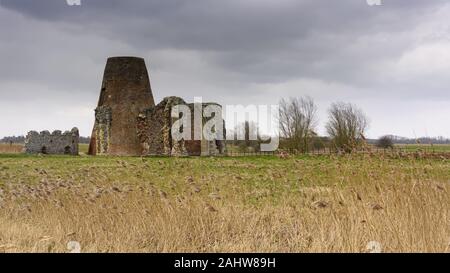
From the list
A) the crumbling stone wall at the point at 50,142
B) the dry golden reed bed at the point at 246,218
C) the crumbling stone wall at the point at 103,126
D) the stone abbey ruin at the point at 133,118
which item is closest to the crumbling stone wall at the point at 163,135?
the stone abbey ruin at the point at 133,118

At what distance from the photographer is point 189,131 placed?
40219mm

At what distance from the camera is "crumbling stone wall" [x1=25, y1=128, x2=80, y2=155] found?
155ft

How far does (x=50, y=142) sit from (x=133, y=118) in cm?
1045

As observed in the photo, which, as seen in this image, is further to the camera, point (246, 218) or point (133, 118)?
point (133, 118)

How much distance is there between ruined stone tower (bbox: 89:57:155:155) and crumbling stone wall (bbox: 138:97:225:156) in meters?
0.91

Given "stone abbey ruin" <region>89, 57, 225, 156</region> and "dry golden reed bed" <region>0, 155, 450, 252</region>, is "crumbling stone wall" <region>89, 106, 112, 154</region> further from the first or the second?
"dry golden reed bed" <region>0, 155, 450, 252</region>

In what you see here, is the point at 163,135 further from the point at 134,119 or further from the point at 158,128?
the point at 134,119

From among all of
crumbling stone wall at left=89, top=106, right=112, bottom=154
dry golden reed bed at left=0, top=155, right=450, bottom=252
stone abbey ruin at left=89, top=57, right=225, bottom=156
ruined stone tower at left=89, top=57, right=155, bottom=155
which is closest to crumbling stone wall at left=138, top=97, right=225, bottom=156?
stone abbey ruin at left=89, top=57, right=225, bottom=156

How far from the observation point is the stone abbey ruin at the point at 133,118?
40469mm

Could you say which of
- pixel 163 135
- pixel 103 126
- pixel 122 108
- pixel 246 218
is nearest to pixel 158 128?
pixel 163 135

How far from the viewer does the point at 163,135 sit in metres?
40.7

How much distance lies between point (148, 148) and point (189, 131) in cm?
355

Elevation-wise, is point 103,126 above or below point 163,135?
above
